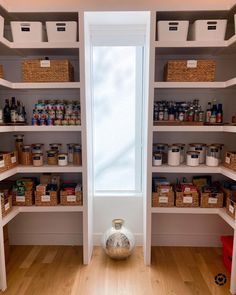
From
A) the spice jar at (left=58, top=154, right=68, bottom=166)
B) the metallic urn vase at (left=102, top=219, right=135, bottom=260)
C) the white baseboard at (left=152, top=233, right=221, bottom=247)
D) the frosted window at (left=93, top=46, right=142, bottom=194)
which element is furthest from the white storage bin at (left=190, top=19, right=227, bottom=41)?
the white baseboard at (left=152, top=233, right=221, bottom=247)

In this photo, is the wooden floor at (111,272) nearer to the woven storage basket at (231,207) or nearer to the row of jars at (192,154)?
the woven storage basket at (231,207)

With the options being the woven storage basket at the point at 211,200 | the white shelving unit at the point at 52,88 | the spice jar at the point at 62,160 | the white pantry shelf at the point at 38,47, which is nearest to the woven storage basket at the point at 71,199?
the white shelving unit at the point at 52,88

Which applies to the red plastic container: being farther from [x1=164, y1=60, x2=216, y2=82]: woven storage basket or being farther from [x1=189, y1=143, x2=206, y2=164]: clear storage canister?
[x1=164, y1=60, x2=216, y2=82]: woven storage basket

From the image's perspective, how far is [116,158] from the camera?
2330 millimetres

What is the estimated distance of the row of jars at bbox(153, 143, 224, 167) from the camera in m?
1.91

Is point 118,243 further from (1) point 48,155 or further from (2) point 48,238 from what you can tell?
(1) point 48,155

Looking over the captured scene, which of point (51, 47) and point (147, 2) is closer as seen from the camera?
point (51, 47)

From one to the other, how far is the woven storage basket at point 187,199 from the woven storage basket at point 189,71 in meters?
0.95

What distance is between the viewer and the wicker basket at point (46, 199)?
6.40ft

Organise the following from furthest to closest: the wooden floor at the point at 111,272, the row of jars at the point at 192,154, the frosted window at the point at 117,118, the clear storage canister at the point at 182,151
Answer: the frosted window at the point at 117,118
the clear storage canister at the point at 182,151
the row of jars at the point at 192,154
the wooden floor at the point at 111,272

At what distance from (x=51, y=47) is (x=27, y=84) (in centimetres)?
35

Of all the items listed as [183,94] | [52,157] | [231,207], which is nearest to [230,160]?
[231,207]

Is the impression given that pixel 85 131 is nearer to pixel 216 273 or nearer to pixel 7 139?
pixel 7 139

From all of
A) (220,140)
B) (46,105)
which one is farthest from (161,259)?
(46,105)
